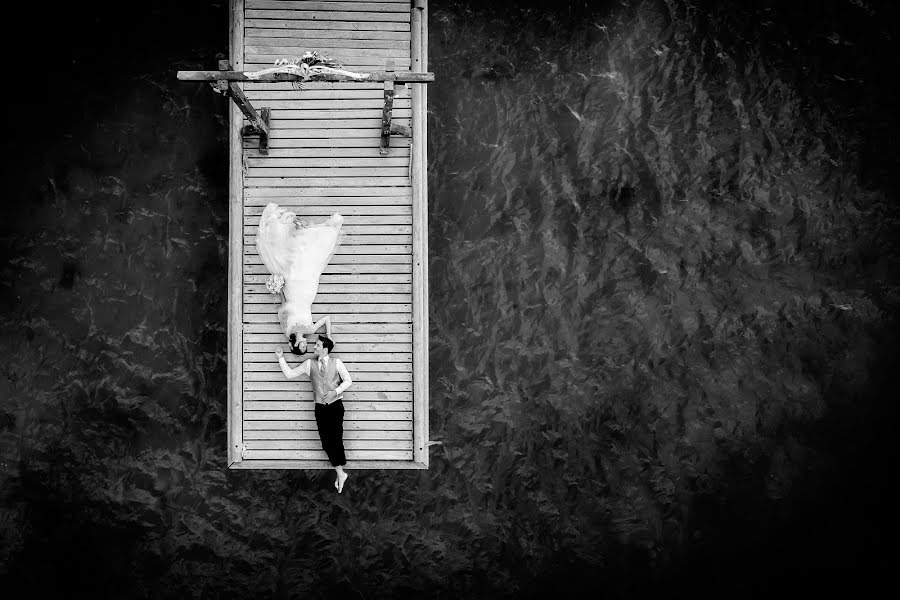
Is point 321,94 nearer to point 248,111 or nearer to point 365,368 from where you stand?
point 248,111

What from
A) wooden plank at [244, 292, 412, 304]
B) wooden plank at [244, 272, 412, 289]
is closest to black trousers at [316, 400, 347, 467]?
wooden plank at [244, 292, 412, 304]

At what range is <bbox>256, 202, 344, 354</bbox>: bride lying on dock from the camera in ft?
21.9

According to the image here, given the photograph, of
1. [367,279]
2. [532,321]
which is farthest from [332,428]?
[532,321]

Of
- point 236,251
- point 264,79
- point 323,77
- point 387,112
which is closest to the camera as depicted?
point 264,79

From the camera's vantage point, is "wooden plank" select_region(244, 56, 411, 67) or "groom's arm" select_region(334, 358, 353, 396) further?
"wooden plank" select_region(244, 56, 411, 67)

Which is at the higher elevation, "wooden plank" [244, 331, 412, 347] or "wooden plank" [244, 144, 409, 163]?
"wooden plank" [244, 144, 409, 163]

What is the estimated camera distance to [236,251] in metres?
6.79

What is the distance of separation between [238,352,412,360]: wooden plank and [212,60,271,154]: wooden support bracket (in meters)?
2.26

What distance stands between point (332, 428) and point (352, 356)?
821mm

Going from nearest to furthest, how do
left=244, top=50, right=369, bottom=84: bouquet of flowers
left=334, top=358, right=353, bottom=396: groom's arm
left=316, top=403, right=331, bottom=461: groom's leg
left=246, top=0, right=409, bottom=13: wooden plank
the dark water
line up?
left=244, top=50, right=369, bottom=84: bouquet of flowers, left=334, top=358, right=353, bottom=396: groom's arm, left=316, top=403, right=331, bottom=461: groom's leg, left=246, top=0, right=409, bottom=13: wooden plank, the dark water

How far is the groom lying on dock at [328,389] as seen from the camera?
6.52 metres

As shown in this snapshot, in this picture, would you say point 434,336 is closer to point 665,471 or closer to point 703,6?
point 665,471

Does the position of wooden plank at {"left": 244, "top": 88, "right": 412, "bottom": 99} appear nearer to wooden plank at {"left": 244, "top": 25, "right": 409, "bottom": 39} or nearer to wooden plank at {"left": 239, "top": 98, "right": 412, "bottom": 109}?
wooden plank at {"left": 239, "top": 98, "right": 412, "bottom": 109}

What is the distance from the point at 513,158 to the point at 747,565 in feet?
→ 20.6
